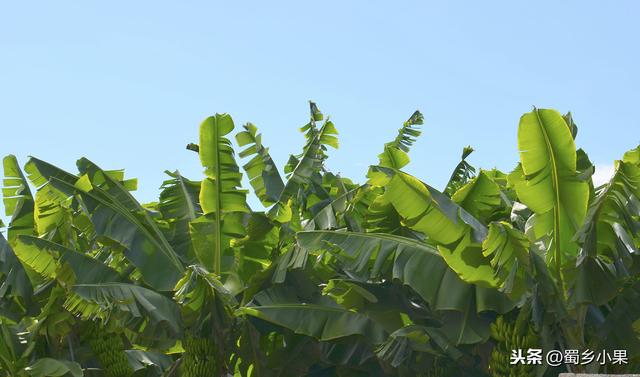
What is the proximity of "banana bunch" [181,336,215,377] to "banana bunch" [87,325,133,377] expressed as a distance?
4.08 feet

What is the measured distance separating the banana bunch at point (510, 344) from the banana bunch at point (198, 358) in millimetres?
4117

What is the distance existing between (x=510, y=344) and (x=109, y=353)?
20.6 feet

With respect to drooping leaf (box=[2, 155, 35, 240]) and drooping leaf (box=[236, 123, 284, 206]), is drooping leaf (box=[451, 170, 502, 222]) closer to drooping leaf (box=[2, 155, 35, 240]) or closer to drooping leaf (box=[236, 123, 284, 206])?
drooping leaf (box=[236, 123, 284, 206])

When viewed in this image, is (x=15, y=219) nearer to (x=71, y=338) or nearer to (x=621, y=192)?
(x=71, y=338)

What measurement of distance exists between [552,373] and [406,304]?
7.20ft

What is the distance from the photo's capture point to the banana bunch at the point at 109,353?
14.9 m

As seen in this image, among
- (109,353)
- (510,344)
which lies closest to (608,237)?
(510,344)

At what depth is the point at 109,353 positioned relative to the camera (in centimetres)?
1507

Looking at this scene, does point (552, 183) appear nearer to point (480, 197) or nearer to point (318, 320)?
point (480, 197)

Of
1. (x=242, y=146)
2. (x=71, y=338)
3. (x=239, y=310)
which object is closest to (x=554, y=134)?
(x=239, y=310)

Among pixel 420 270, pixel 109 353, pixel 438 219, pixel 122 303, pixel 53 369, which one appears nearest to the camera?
pixel 438 219

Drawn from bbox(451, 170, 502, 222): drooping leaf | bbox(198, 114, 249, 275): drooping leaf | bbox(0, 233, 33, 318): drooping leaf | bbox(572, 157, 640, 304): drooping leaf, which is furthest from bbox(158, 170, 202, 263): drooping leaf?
bbox(572, 157, 640, 304): drooping leaf

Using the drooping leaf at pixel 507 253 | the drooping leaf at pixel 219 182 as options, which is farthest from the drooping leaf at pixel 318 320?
the drooping leaf at pixel 507 253

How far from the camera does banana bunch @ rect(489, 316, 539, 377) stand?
11938mm
